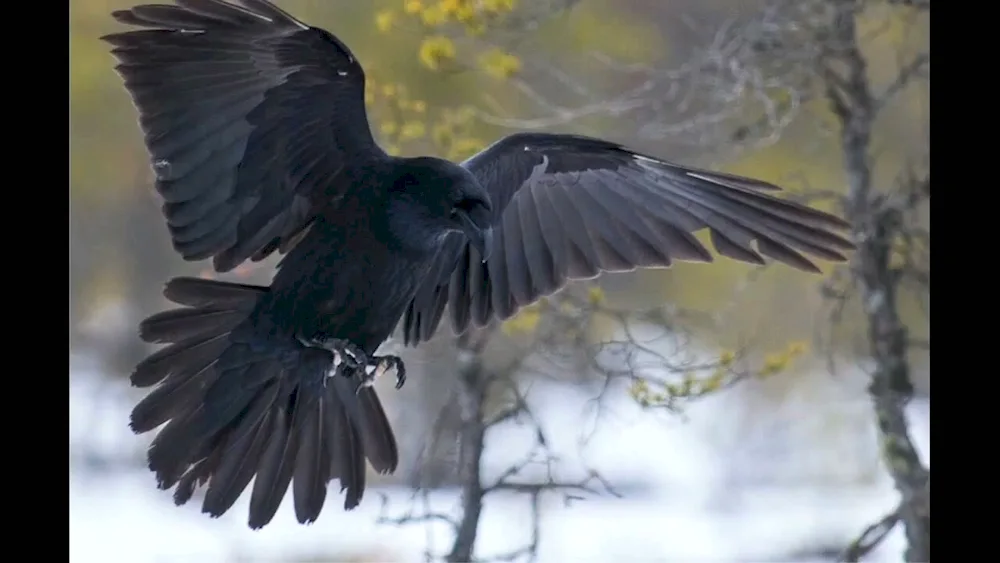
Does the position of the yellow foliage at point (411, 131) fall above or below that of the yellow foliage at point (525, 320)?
above

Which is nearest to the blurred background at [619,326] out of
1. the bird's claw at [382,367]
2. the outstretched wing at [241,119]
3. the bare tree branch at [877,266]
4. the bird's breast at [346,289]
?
the bare tree branch at [877,266]

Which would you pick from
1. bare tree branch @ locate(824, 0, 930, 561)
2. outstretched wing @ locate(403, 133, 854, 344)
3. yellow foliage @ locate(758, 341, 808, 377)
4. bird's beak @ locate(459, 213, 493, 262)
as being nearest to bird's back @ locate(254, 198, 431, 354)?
bird's beak @ locate(459, 213, 493, 262)

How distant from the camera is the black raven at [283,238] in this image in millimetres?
3238

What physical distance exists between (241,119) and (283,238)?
0.34m

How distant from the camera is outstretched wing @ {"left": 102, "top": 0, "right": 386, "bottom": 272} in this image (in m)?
3.21

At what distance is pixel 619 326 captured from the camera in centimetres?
500

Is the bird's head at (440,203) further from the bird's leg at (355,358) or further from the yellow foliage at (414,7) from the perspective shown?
the yellow foliage at (414,7)

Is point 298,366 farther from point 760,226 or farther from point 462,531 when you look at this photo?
point 760,226

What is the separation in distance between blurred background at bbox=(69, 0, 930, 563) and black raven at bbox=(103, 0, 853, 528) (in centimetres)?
47

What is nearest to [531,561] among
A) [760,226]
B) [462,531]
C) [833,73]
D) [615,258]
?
[462,531]

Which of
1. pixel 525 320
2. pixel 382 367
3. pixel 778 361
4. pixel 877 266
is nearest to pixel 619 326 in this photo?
pixel 525 320

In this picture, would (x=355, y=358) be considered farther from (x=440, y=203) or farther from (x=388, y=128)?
(x=388, y=128)

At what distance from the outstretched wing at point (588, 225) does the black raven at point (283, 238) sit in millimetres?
13
